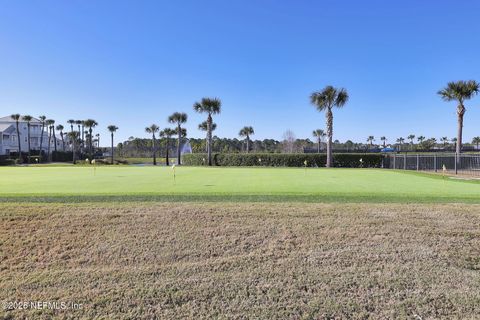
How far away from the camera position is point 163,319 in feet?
15.7

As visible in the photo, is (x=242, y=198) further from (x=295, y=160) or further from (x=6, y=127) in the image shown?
(x=6, y=127)

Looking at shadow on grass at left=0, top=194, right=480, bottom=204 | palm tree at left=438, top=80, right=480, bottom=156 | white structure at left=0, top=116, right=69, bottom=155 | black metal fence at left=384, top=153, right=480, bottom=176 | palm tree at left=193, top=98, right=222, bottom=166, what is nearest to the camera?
shadow on grass at left=0, top=194, right=480, bottom=204

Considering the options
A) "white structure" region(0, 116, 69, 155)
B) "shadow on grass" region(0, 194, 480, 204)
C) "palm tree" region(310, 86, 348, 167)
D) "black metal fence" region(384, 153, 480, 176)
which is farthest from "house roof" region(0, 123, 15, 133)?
"shadow on grass" region(0, 194, 480, 204)

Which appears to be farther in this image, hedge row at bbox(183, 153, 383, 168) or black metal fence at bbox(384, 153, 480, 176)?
hedge row at bbox(183, 153, 383, 168)

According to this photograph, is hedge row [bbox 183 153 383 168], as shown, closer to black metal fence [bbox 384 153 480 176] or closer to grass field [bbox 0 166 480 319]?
black metal fence [bbox 384 153 480 176]

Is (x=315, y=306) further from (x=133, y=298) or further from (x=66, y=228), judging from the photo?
(x=66, y=228)

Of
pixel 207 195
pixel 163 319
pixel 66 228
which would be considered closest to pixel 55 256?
pixel 66 228

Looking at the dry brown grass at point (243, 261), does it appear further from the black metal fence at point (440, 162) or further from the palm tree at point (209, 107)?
the palm tree at point (209, 107)

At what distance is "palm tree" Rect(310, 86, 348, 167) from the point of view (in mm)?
41625

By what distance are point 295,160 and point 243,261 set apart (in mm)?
38256

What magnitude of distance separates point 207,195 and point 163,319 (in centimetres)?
641

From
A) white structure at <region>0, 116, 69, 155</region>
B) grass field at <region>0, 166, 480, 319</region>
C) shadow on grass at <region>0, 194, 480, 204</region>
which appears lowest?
grass field at <region>0, 166, 480, 319</region>

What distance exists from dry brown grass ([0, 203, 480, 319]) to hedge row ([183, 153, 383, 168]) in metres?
34.4

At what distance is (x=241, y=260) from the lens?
6180 mm
